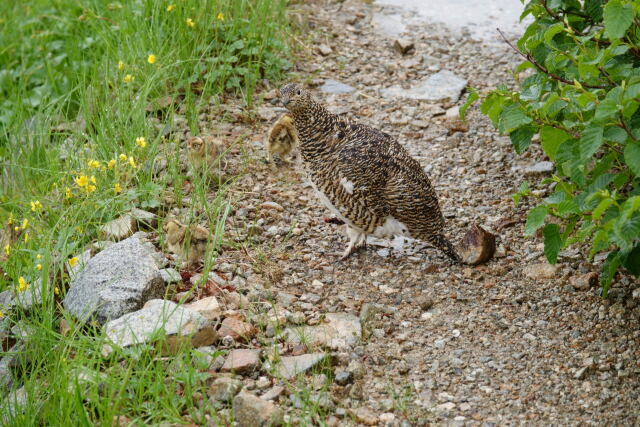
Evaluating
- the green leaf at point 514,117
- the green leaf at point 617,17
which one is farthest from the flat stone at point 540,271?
the green leaf at point 617,17

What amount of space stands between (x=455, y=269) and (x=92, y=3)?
441 cm

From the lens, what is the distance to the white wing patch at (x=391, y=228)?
471 centimetres

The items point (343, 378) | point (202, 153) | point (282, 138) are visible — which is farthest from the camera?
point (282, 138)

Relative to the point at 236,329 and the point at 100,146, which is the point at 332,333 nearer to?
the point at 236,329

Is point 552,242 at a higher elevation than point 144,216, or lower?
higher

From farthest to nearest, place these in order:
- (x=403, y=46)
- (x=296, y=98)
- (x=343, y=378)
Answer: (x=403, y=46), (x=296, y=98), (x=343, y=378)

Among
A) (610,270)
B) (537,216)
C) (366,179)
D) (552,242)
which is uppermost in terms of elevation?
(537,216)

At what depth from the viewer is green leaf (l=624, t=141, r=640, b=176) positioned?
3021 millimetres

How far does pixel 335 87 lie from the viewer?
22.0 feet

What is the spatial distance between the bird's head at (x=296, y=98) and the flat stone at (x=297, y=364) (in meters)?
1.68

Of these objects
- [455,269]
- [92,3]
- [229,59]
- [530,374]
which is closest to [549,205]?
[530,374]

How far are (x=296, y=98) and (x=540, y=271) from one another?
1763mm

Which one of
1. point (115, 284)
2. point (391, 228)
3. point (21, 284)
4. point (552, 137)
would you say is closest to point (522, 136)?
point (552, 137)

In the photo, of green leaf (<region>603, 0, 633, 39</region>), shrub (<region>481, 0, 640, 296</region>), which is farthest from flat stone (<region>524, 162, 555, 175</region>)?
green leaf (<region>603, 0, 633, 39</region>)
